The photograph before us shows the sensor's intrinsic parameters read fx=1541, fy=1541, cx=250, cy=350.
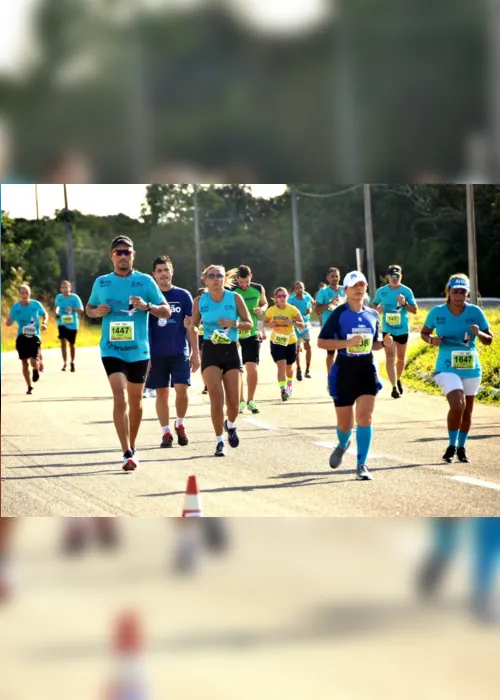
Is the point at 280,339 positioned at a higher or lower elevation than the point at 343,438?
higher

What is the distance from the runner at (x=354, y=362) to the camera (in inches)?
460

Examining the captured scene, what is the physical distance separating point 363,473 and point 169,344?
9.94 feet

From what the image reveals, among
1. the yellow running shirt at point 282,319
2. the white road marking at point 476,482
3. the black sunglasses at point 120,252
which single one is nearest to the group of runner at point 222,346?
the black sunglasses at point 120,252

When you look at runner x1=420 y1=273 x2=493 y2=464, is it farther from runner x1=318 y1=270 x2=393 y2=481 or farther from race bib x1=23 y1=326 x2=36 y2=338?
race bib x1=23 y1=326 x2=36 y2=338

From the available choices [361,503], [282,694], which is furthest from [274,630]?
[361,503]

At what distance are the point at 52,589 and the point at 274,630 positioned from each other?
1.80 m

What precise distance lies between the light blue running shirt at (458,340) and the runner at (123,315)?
2283mm

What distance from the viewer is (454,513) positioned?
10.3m

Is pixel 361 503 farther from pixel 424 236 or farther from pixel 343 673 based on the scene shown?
pixel 424 236

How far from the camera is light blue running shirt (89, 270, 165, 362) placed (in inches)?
488

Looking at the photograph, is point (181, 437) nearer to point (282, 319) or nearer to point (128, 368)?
point (128, 368)

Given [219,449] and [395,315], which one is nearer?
[219,449]

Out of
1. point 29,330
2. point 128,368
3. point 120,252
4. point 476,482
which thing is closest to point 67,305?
point 29,330

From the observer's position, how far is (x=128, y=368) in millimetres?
12617
